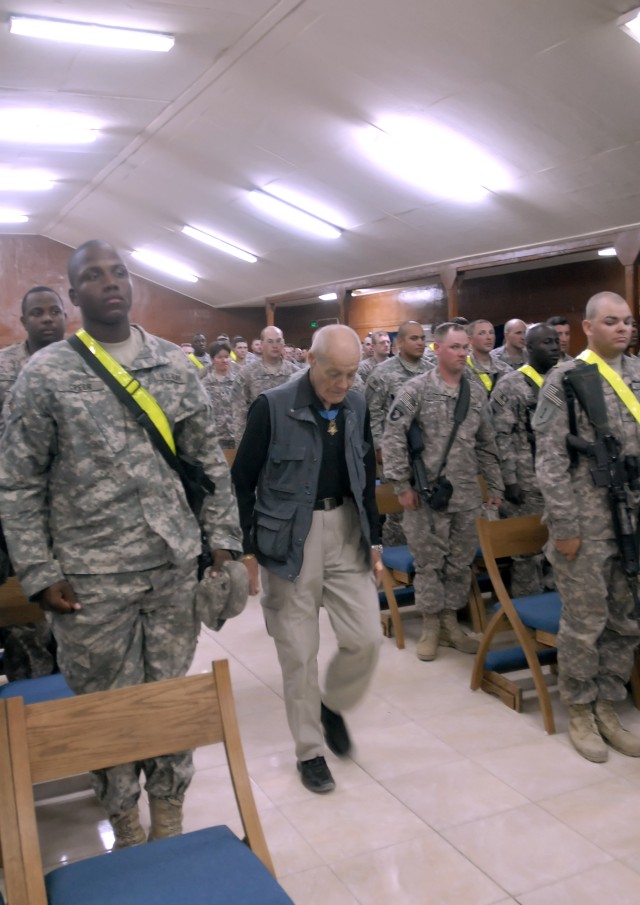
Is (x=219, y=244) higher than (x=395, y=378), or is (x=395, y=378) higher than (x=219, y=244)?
(x=219, y=244)

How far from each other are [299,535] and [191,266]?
13.5 m

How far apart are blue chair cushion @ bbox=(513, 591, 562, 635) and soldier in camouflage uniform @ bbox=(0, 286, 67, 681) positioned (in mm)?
1861

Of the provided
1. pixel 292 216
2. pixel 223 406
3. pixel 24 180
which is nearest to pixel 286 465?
pixel 223 406

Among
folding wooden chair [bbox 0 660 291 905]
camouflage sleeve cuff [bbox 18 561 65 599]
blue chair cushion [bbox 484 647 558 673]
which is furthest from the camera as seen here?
blue chair cushion [bbox 484 647 558 673]

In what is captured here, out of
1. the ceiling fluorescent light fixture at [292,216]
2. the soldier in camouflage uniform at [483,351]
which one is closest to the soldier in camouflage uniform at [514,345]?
the soldier in camouflage uniform at [483,351]

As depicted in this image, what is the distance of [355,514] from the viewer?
2971 mm

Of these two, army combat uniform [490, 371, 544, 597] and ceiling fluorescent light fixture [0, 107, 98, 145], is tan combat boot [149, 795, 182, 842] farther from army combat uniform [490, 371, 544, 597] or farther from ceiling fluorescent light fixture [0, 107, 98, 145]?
ceiling fluorescent light fixture [0, 107, 98, 145]

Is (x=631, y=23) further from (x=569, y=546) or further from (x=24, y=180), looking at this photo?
(x=24, y=180)

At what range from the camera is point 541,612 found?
11.2ft

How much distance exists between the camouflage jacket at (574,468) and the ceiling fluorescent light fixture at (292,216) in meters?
8.09

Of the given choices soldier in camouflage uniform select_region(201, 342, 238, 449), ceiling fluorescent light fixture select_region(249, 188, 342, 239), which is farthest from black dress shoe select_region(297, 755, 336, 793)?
ceiling fluorescent light fixture select_region(249, 188, 342, 239)

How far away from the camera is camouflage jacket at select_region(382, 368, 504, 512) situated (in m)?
4.08

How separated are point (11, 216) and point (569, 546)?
14.2 metres

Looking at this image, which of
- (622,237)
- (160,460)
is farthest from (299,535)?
(622,237)
